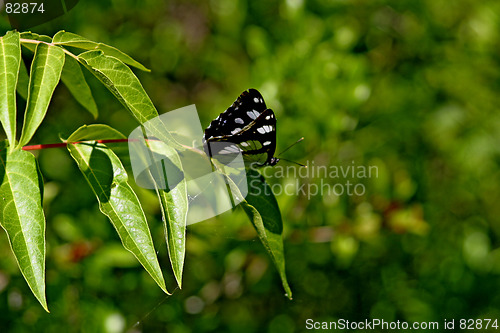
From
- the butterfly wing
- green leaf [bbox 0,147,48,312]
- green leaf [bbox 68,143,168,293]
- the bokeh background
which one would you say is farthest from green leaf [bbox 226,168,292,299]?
the bokeh background

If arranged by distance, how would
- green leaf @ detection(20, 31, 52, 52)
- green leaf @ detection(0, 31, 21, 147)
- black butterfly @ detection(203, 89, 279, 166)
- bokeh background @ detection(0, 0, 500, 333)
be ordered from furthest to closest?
1. bokeh background @ detection(0, 0, 500, 333)
2. black butterfly @ detection(203, 89, 279, 166)
3. green leaf @ detection(20, 31, 52, 52)
4. green leaf @ detection(0, 31, 21, 147)

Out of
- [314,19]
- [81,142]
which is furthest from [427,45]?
[81,142]

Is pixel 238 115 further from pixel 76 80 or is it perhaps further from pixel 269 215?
pixel 76 80

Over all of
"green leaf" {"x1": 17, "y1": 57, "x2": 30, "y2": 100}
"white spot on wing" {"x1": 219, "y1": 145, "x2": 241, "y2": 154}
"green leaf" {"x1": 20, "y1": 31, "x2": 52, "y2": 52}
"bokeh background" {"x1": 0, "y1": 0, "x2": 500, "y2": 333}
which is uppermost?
"green leaf" {"x1": 20, "y1": 31, "x2": 52, "y2": 52}

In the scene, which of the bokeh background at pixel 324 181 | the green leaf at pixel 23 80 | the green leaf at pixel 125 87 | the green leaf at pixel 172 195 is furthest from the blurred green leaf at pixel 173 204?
the bokeh background at pixel 324 181

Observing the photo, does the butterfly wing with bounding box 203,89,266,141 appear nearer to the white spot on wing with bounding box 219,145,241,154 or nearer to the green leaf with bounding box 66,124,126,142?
the white spot on wing with bounding box 219,145,241,154
